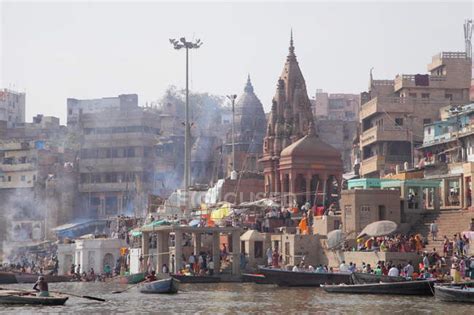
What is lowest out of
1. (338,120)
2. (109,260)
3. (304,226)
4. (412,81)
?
(109,260)

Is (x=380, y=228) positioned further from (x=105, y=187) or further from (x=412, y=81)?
(x=105, y=187)

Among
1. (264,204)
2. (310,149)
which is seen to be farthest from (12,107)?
(264,204)

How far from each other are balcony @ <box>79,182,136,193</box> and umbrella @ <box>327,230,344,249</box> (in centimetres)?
4170

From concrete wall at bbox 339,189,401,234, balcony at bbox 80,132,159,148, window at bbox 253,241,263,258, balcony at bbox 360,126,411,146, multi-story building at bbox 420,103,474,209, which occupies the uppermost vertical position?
balcony at bbox 80,132,159,148

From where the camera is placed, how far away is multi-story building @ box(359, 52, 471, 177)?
67188mm

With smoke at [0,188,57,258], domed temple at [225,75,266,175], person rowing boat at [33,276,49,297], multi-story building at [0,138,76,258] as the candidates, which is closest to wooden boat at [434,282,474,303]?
person rowing boat at [33,276,49,297]

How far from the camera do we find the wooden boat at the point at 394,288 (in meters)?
37.3

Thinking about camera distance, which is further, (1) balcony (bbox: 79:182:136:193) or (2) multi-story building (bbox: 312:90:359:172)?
(2) multi-story building (bbox: 312:90:359:172)

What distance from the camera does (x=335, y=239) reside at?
4788 centimetres

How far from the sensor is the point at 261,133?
303 feet

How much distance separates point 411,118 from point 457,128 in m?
9.25

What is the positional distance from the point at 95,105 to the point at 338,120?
839 inches

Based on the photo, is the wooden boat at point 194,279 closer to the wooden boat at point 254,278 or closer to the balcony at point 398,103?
the wooden boat at point 254,278

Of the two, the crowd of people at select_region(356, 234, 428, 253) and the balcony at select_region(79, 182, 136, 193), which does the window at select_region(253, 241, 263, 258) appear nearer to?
the crowd of people at select_region(356, 234, 428, 253)
